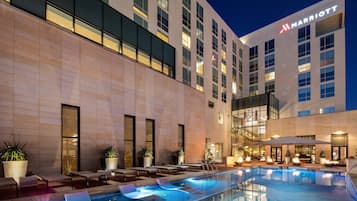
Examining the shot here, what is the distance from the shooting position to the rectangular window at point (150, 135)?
1606 centimetres

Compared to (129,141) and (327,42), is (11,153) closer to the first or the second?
(129,141)

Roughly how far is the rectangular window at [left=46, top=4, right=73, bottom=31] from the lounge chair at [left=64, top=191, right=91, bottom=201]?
7.99m

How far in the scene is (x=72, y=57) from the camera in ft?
38.1

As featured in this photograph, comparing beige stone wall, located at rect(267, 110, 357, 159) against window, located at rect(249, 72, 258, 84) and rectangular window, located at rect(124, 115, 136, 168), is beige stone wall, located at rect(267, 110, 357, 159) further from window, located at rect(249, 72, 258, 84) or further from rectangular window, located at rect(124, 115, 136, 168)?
rectangular window, located at rect(124, 115, 136, 168)

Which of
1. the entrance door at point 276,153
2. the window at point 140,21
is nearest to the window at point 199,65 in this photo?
the window at point 140,21

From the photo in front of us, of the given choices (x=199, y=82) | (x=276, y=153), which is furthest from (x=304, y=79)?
(x=199, y=82)

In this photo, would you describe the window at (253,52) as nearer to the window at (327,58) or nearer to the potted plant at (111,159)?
the window at (327,58)

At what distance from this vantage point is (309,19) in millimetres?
33281

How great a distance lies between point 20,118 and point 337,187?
13944mm

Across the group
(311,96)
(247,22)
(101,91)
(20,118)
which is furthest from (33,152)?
(247,22)

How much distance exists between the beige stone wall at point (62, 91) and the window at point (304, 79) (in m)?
22.9

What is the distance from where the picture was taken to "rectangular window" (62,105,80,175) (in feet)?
36.5

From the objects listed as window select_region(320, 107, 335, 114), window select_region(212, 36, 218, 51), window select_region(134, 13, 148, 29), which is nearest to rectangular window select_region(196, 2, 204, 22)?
window select_region(212, 36, 218, 51)

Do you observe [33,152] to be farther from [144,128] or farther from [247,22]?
[247,22]
